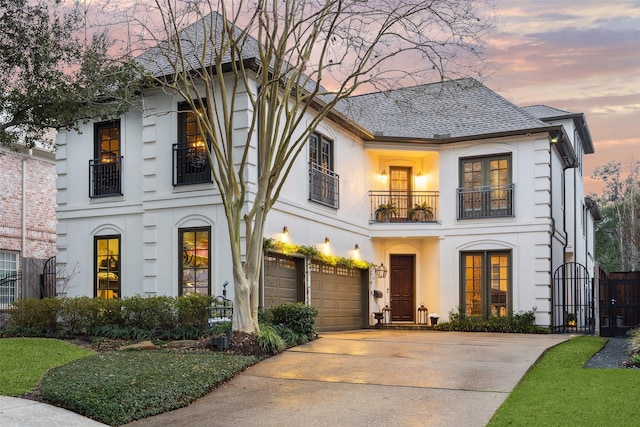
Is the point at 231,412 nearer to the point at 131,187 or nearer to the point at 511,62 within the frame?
the point at 131,187

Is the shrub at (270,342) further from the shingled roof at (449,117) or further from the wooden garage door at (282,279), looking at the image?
the shingled roof at (449,117)

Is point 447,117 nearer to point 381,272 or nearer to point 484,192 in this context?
point 484,192

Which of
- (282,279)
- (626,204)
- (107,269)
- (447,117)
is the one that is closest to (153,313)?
(282,279)

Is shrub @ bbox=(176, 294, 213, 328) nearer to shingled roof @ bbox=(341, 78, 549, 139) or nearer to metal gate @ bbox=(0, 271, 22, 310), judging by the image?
metal gate @ bbox=(0, 271, 22, 310)

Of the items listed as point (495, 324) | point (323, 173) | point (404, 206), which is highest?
point (323, 173)

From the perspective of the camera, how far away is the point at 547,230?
1958cm

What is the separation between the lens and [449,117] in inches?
860

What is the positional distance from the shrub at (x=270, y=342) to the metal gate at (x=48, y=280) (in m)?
8.26

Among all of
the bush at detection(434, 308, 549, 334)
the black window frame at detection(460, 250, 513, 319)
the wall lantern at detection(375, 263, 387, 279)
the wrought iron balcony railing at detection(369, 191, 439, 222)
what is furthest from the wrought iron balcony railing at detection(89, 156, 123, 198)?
the black window frame at detection(460, 250, 513, 319)

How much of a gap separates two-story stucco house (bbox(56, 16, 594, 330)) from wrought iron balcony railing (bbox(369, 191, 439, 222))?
0.14 ft

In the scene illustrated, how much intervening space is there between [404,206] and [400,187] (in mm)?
638

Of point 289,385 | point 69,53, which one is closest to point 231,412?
point 289,385

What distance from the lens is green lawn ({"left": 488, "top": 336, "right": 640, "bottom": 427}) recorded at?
24.7 ft

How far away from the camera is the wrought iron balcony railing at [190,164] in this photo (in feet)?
50.9
